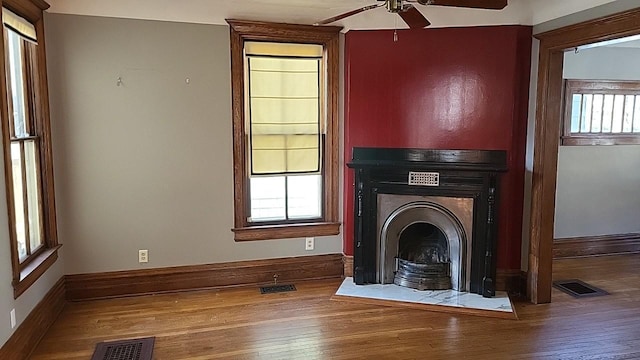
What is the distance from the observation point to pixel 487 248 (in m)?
4.00

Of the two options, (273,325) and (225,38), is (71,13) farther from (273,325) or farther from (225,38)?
(273,325)

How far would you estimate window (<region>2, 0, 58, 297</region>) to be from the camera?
2975 mm

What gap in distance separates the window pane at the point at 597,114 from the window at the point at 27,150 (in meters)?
5.19

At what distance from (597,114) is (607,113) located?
0.40 ft

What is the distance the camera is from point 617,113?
5219mm

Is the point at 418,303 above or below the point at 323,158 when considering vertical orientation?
below

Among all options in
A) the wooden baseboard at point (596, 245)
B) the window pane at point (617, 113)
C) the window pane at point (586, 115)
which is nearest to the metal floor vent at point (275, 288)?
the wooden baseboard at point (596, 245)

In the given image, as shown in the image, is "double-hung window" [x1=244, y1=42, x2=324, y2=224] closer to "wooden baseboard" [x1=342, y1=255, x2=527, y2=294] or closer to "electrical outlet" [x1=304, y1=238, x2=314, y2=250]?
"electrical outlet" [x1=304, y1=238, x2=314, y2=250]

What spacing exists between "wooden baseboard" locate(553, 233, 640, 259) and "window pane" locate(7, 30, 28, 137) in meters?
5.06

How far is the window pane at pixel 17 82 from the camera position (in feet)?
10.5

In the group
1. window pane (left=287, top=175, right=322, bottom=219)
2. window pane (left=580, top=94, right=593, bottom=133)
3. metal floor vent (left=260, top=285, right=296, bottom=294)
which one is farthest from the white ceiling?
metal floor vent (left=260, top=285, right=296, bottom=294)

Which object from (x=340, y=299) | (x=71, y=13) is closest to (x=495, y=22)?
(x=340, y=299)

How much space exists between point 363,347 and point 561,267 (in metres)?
2.82

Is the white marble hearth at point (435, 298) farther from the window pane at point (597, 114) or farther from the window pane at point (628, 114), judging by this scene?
the window pane at point (628, 114)
